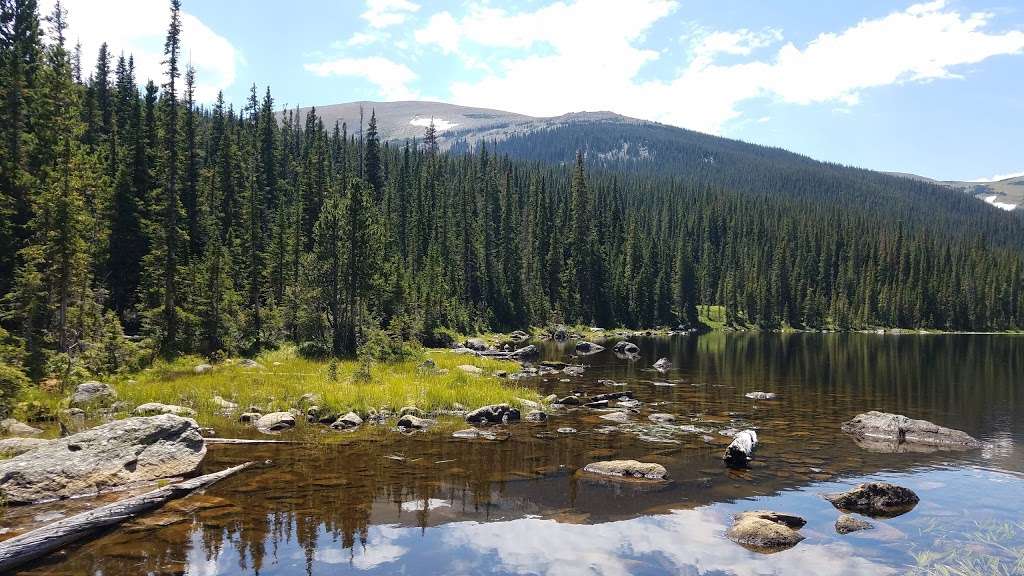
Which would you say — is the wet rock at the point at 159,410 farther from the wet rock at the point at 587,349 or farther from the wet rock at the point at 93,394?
the wet rock at the point at 587,349

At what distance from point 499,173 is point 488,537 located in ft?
464

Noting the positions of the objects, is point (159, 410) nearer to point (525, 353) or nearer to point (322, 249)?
point (322, 249)

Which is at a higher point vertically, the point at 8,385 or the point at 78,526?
the point at 8,385

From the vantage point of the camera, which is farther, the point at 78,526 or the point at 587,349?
the point at 587,349

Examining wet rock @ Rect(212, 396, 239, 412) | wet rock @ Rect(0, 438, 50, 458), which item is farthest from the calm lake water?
wet rock @ Rect(212, 396, 239, 412)

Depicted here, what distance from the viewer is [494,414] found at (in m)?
26.2

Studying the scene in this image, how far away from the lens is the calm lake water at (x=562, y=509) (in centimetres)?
1220

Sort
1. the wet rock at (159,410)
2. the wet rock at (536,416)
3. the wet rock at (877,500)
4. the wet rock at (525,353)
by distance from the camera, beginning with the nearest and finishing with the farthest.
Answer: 1. the wet rock at (877,500)
2. the wet rock at (159,410)
3. the wet rock at (536,416)
4. the wet rock at (525,353)

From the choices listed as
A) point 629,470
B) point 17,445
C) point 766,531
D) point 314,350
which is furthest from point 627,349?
point 17,445

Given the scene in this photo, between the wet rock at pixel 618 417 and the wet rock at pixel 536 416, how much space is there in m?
2.94

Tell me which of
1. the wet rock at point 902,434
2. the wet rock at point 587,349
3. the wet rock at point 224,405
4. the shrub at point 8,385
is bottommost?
the wet rock at point 587,349

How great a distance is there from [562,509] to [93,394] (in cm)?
1989

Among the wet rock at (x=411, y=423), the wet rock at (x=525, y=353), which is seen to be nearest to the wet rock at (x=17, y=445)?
the wet rock at (x=411, y=423)

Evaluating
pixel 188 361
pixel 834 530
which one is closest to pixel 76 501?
pixel 834 530
